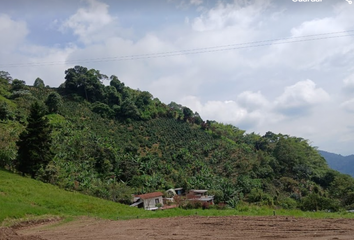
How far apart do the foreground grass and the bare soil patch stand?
2.08 m

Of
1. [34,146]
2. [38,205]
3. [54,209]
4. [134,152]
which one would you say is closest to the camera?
[54,209]

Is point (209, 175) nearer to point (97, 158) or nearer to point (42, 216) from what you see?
point (97, 158)

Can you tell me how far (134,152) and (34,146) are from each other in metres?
26.7

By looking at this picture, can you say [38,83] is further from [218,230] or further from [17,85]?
[218,230]

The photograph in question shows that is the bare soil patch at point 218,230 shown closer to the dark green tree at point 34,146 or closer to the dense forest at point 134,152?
the dark green tree at point 34,146

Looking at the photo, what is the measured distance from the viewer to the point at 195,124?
79.0 metres

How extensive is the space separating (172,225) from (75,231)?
14.1 ft

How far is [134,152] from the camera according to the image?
51.2 metres

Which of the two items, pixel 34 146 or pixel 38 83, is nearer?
pixel 34 146

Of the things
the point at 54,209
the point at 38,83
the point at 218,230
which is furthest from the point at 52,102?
the point at 218,230

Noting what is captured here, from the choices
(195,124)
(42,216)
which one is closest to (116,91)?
(195,124)

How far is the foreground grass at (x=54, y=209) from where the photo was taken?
13758 mm

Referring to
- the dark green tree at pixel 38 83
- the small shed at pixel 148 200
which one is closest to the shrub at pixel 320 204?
the small shed at pixel 148 200

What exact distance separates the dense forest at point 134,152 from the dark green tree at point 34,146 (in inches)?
3.6
